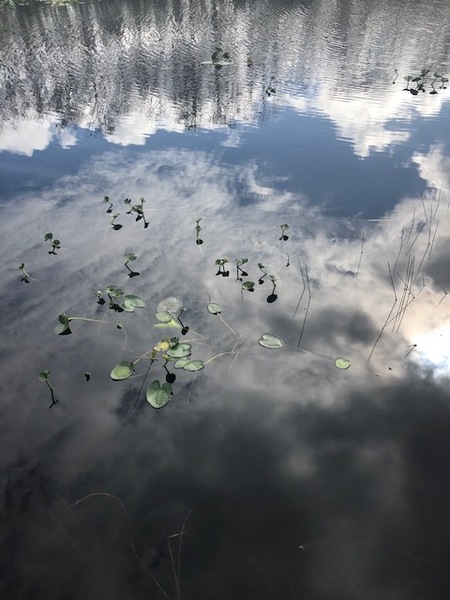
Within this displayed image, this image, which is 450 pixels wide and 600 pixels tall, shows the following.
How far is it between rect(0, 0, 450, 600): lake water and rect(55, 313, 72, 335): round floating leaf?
0.09m

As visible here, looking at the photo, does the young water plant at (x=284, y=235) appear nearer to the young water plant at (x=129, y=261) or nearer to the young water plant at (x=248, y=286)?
the young water plant at (x=248, y=286)

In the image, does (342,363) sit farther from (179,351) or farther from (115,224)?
(115,224)

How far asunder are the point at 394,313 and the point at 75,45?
19.4 m

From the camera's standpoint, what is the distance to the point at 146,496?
11.8 ft

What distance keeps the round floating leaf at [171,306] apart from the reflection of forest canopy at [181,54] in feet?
23.8

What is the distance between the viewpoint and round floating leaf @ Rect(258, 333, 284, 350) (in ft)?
Answer: 16.0

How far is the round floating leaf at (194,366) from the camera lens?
459cm

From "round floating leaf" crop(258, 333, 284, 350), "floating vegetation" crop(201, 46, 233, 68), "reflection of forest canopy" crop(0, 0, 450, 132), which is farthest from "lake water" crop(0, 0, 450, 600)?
"floating vegetation" crop(201, 46, 233, 68)

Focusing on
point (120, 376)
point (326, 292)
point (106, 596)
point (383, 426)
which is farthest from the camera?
point (326, 292)

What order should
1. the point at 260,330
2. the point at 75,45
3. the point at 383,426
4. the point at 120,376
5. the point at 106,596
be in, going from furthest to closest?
the point at 75,45 → the point at 260,330 → the point at 120,376 → the point at 383,426 → the point at 106,596

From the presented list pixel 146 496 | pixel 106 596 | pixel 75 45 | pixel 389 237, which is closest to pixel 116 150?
pixel 389 237

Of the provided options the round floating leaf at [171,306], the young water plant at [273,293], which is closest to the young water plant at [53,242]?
the round floating leaf at [171,306]

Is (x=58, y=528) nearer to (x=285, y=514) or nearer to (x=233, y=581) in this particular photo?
(x=233, y=581)

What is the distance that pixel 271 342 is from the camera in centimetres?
492
